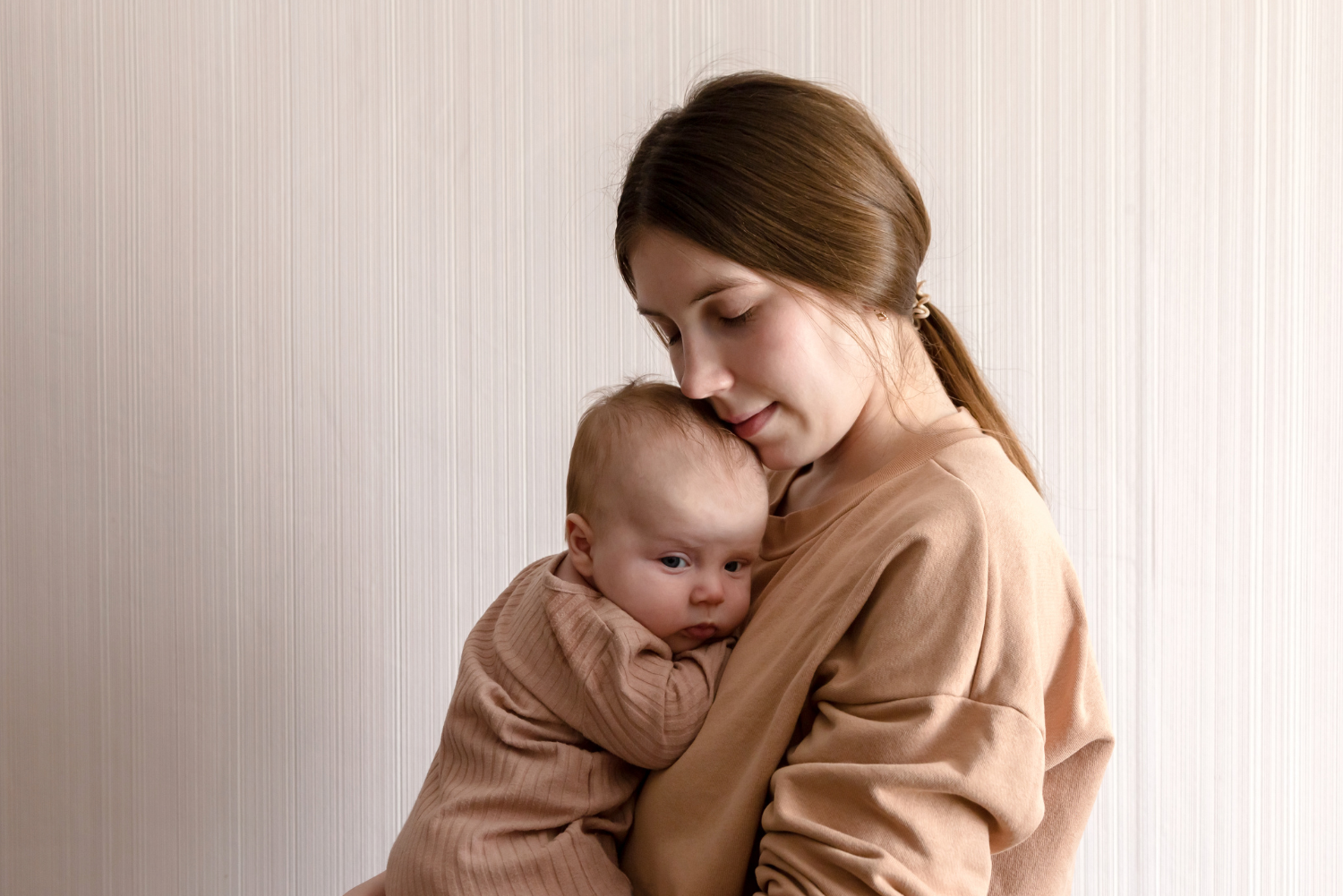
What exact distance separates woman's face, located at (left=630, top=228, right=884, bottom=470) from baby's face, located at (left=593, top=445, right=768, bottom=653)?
6 cm

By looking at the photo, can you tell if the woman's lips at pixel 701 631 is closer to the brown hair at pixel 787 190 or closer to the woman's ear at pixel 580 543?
the woman's ear at pixel 580 543

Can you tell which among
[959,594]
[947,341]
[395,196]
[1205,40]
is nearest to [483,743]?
[959,594]

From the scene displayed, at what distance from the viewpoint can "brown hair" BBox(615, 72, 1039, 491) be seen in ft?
3.18

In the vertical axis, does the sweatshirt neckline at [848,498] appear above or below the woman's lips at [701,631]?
above

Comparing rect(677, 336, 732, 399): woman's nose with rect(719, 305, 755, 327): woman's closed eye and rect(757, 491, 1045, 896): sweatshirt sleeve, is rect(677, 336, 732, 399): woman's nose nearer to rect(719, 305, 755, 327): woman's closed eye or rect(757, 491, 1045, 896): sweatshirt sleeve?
rect(719, 305, 755, 327): woman's closed eye

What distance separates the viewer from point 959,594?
85 cm

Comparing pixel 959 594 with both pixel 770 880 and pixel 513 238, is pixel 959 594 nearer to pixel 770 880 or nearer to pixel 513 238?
pixel 770 880

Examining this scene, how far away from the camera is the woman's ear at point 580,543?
111 centimetres

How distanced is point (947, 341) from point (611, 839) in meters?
0.64

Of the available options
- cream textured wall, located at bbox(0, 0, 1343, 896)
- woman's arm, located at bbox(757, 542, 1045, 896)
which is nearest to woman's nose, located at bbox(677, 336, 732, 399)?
woman's arm, located at bbox(757, 542, 1045, 896)

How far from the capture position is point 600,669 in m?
1.00

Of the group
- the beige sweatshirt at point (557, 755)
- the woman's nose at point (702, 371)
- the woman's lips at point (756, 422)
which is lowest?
the beige sweatshirt at point (557, 755)

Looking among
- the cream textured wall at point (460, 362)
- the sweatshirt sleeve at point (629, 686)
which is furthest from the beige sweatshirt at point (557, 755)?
the cream textured wall at point (460, 362)

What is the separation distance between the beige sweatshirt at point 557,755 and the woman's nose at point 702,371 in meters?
0.24
